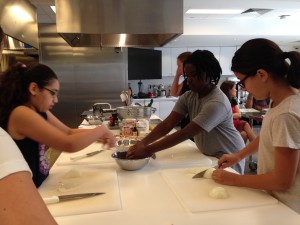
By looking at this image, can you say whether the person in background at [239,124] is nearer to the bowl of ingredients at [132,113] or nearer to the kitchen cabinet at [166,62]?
the bowl of ingredients at [132,113]

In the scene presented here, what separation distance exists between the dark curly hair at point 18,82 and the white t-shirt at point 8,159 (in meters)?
0.74

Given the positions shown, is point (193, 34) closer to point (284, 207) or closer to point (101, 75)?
point (101, 75)

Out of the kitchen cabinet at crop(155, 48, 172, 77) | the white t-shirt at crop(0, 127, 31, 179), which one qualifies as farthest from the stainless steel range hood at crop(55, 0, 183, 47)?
the kitchen cabinet at crop(155, 48, 172, 77)

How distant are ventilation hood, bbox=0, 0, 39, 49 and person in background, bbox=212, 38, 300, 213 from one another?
1.39 m

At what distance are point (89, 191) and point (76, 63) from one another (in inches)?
150

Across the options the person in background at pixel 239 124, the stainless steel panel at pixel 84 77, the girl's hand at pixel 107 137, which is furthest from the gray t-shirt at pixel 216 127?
the stainless steel panel at pixel 84 77

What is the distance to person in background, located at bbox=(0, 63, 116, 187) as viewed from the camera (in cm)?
109

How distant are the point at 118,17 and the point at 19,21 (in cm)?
77

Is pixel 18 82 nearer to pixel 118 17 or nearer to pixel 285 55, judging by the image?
pixel 118 17

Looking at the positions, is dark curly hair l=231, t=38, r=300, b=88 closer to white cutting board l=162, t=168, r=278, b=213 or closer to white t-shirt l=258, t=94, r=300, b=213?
white t-shirt l=258, t=94, r=300, b=213

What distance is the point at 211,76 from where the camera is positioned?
159cm

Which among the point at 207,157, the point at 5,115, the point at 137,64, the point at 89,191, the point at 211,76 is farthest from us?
the point at 137,64

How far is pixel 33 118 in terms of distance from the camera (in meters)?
1.09

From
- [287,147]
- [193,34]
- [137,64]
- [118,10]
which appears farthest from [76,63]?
[287,147]
